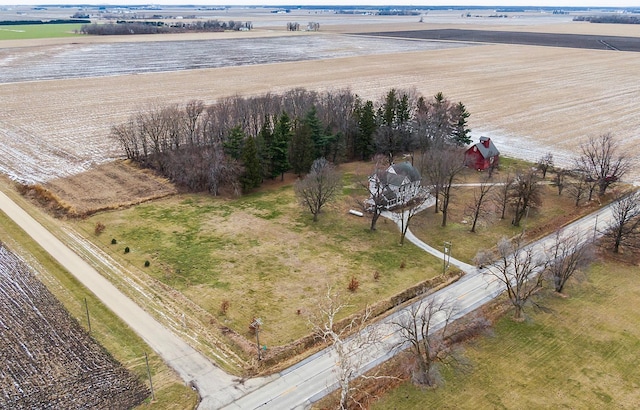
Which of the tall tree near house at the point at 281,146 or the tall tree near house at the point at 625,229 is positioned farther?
the tall tree near house at the point at 281,146

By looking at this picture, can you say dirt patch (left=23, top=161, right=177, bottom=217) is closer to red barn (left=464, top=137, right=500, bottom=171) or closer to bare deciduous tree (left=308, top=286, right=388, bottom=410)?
bare deciduous tree (left=308, top=286, right=388, bottom=410)

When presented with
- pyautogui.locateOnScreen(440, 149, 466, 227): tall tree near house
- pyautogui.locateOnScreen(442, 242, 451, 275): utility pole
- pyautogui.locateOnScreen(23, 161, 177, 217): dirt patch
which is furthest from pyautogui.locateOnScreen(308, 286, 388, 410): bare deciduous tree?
pyautogui.locateOnScreen(23, 161, 177, 217): dirt patch

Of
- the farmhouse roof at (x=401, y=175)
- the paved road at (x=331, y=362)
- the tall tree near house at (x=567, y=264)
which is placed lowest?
the paved road at (x=331, y=362)

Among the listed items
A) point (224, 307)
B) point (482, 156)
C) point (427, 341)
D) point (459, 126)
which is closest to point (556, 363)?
point (427, 341)

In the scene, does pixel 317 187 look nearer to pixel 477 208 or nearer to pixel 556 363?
pixel 477 208

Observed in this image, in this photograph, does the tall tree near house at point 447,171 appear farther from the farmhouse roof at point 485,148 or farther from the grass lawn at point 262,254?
the farmhouse roof at point 485,148

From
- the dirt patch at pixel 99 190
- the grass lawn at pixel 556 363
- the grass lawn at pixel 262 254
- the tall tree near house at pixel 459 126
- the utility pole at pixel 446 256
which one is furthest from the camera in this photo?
the tall tree near house at pixel 459 126

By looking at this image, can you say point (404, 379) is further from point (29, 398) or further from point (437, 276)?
point (29, 398)


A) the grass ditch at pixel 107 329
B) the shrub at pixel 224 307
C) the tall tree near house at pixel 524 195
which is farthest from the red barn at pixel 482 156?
the grass ditch at pixel 107 329
